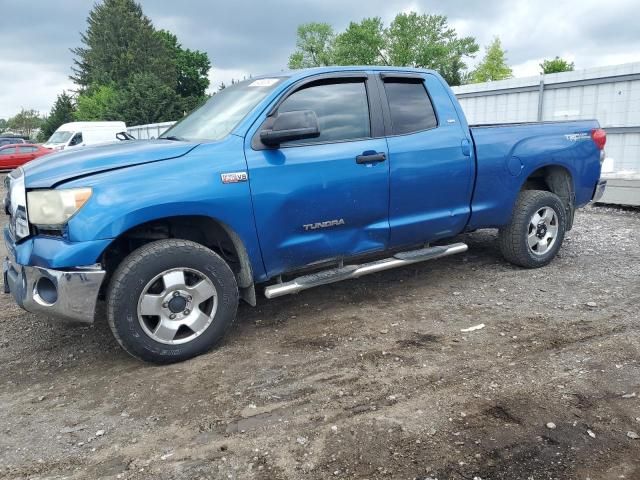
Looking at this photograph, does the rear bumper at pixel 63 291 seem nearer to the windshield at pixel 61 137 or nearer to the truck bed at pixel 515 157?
the truck bed at pixel 515 157

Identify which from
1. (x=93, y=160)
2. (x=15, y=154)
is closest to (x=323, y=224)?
(x=93, y=160)

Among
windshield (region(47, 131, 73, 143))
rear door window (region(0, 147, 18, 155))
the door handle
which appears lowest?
rear door window (region(0, 147, 18, 155))

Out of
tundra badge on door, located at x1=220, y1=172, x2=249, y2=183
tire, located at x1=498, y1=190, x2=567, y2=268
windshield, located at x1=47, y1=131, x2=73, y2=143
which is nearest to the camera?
tundra badge on door, located at x1=220, y1=172, x2=249, y2=183

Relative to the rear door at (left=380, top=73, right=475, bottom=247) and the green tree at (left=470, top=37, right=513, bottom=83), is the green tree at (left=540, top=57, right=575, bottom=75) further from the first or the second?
the rear door at (left=380, top=73, right=475, bottom=247)

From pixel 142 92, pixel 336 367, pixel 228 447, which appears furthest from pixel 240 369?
pixel 142 92

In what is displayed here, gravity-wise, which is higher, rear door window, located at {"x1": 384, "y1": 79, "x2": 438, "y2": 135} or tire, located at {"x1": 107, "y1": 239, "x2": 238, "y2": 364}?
rear door window, located at {"x1": 384, "y1": 79, "x2": 438, "y2": 135}

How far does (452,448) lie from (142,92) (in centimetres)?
4281

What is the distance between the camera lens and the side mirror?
3.58 metres

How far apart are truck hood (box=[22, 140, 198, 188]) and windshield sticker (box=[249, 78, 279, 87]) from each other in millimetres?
837

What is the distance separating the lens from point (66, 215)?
10.4ft

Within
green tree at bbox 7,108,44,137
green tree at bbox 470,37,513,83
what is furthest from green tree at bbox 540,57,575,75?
green tree at bbox 7,108,44,137

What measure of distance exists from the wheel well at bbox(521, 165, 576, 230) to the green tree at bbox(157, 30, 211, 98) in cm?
6151

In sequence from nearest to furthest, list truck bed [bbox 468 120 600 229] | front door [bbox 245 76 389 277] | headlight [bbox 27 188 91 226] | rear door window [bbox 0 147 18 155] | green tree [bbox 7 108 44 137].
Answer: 1. headlight [bbox 27 188 91 226]
2. front door [bbox 245 76 389 277]
3. truck bed [bbox 468 120 600 229]
4. rear door window [bbox 0 147 18 155]
5. green tree [bbox 7 108 44 137]

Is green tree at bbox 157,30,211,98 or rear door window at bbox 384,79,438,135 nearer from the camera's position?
rear door window at bbox 384,79,438,135
